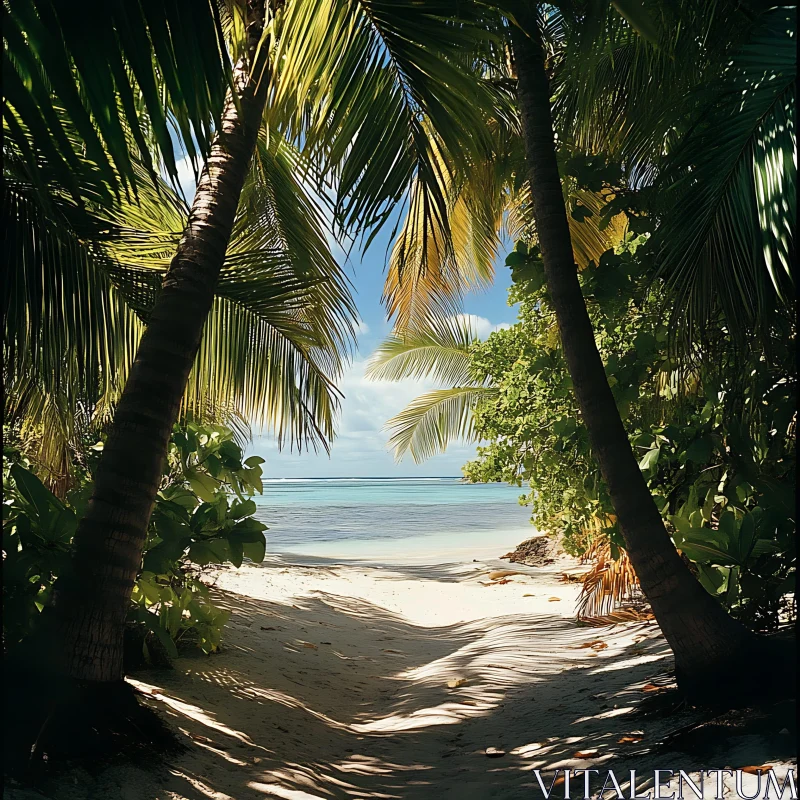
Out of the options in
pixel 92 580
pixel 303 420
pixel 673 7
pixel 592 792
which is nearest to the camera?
pixel 592 792

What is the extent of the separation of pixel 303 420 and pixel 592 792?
13.2 feet

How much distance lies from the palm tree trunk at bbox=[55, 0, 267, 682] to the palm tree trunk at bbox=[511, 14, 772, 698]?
141 cm

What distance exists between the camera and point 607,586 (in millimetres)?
5535

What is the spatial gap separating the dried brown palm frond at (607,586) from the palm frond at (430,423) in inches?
310

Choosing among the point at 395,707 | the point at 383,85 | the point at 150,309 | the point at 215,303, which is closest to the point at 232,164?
the point at 383,85

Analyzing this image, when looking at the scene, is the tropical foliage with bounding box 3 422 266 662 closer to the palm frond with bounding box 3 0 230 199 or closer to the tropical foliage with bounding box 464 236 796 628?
the palm frond with bounding box 3 0 230 199

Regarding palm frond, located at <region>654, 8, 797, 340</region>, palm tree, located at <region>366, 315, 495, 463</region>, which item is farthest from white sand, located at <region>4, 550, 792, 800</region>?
palm tree, located at <region>366, 315, 495, 463</region>

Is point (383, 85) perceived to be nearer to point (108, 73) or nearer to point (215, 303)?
point (108, 73)

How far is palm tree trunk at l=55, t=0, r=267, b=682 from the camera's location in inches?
109

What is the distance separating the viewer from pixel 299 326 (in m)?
5.59

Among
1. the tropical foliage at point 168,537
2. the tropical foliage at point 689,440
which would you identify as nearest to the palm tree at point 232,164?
the tropical foliage at point 168,537

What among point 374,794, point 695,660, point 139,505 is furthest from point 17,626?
point 695,660

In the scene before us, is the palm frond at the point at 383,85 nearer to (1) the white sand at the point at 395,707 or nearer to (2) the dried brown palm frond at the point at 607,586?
(1) the white sand at the point at 395,707

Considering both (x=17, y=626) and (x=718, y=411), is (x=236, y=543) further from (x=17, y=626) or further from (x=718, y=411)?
(x=718, y=411)
